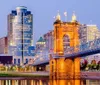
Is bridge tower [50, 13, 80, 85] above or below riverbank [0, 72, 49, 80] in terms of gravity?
above

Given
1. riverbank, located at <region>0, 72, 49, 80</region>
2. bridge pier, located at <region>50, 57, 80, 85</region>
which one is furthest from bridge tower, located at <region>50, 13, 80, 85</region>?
riverbank, located at <region>0, 72, 49, 80</region>

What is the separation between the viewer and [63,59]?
1768 inches

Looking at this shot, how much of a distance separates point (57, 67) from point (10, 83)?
17.4 meters

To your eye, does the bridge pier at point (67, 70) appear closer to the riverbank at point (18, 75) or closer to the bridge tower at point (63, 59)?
the bridge tower at point (63, 59)

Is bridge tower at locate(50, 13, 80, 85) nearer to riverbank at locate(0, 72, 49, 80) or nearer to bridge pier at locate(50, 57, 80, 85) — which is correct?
bridge pier at locate(50, 57, 80, 85)

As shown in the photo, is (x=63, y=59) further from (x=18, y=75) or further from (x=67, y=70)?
(x=18, y=75)

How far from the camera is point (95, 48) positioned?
37969 millimetres

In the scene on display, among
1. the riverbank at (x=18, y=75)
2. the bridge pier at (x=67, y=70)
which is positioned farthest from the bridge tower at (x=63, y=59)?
the riverbank at (x=18, y=75)

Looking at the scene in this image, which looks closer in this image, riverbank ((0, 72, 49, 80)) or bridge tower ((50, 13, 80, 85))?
bridge tower ((50, 13, 80, 85))

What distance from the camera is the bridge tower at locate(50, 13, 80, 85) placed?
148ft

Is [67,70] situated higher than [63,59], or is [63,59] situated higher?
[63,59]

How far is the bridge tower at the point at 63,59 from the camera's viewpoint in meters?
45.2

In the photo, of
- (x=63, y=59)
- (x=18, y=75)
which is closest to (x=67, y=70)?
(x=63, y=59)

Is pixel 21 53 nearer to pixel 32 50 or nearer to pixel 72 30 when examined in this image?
pixel 32 50
